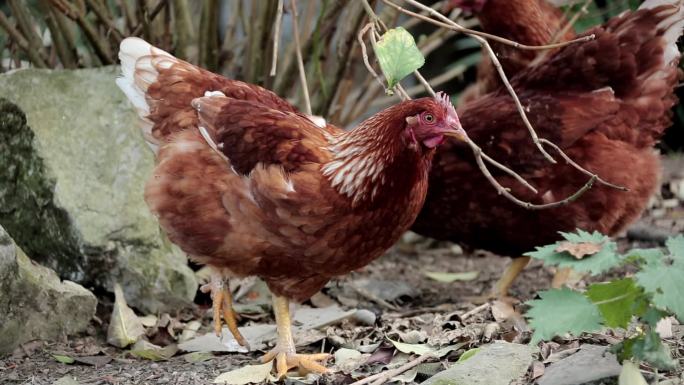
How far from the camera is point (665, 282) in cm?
231

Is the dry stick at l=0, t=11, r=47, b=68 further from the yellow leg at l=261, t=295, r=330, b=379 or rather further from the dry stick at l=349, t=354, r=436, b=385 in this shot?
the dry stick at l=349, t=354, r=436, b=385

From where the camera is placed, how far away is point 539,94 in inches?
181

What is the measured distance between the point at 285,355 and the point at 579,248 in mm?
1374

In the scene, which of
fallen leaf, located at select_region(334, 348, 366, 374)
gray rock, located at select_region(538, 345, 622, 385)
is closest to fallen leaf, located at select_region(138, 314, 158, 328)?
fallen leaf, located at select_region(334, 348, 366, 374)

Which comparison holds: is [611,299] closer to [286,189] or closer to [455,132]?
[455,132]

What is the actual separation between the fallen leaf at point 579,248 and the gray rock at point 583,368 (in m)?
0.36

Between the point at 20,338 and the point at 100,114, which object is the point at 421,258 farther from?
the point at 20,338

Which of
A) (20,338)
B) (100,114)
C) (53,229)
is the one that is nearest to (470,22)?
(100,114)

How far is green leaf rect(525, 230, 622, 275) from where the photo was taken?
242cm

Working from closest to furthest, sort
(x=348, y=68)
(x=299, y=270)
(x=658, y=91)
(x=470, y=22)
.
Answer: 1. (x=299, y=270)
2. (x=658, y=91)
3. (x=348, y=68)
4. (x=470, y=22)

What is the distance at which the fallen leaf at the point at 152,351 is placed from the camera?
3766mm

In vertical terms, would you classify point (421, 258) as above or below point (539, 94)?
below

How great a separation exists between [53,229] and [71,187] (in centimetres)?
21

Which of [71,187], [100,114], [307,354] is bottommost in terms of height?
[307,354]
